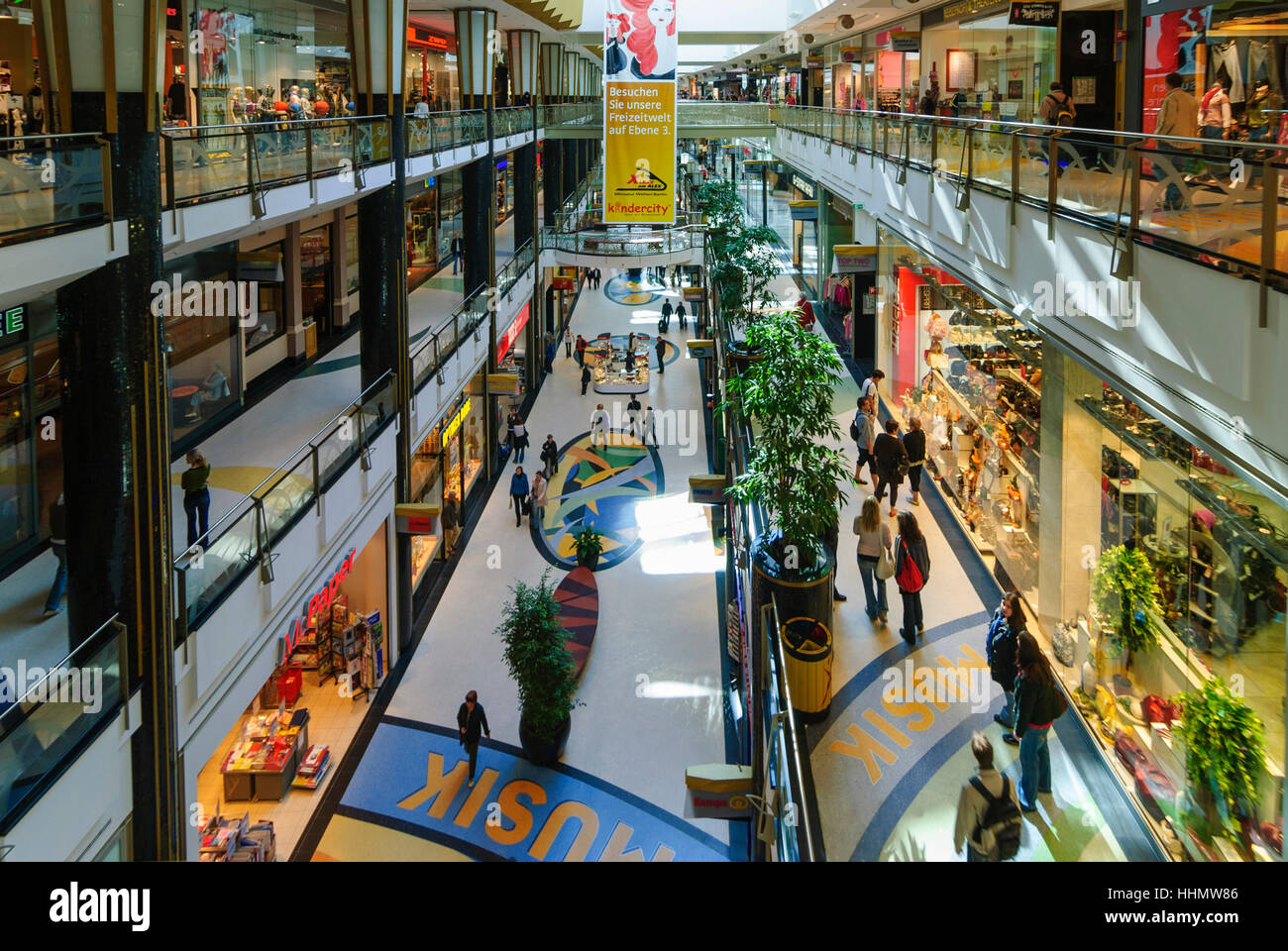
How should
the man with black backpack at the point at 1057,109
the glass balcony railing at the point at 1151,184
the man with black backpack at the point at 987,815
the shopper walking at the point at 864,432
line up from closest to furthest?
1. the glass balcony railing at the point at 1151,184
2. the man with black backpack at the point at 987,815
3. the man with black backpack at the point at 1057,109
4. the shopper walking at the point at 864,432

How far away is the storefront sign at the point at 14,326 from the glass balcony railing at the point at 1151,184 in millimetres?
8168

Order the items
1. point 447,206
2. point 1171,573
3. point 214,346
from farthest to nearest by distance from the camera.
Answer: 1. point 447,206
2. point 214,346
3. point 1171,573

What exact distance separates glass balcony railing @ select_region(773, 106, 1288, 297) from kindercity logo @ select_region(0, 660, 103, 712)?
5.95 metres

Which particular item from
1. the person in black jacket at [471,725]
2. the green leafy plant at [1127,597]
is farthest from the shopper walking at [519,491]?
the green leafy plant at [1127,597]

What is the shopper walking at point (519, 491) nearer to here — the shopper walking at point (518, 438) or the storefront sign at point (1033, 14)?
the shopper walking at point (518, 438)

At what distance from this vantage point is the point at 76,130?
548cm

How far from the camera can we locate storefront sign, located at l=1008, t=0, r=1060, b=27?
11.5 metres

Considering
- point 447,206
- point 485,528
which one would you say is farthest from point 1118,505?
point 447,206

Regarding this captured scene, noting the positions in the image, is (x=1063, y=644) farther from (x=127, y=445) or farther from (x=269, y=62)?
(x=269, y=62)

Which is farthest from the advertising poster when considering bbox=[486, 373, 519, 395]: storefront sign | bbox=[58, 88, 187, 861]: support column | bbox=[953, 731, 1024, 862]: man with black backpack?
bbox=[953, 731, 1024, 862]: man with black backpack

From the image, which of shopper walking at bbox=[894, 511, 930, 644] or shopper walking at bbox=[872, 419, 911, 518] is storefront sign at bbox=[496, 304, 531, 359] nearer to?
shopper walking at bbox=[872, 419, 911, 518]
